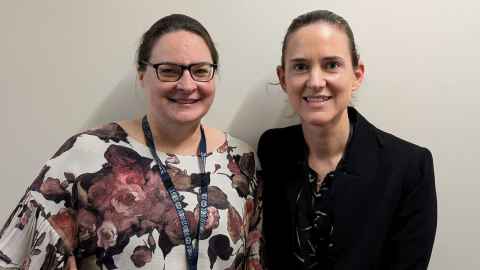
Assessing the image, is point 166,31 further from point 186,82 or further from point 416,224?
point 416,224

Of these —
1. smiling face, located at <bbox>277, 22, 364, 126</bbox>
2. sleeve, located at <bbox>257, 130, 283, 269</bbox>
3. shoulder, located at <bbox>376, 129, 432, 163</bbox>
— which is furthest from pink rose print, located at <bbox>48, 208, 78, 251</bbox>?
shoulder, located at <bbox>376, 129, 432, 163</bbox>

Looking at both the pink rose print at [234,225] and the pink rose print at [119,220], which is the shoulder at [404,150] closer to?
the pink rose print at [234,225]

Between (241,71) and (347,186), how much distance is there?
0.62 m

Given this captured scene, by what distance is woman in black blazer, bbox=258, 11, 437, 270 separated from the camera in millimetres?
1225

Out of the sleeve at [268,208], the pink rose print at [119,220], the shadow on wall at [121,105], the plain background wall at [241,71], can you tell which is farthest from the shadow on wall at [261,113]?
the pink rose print at [119,220]

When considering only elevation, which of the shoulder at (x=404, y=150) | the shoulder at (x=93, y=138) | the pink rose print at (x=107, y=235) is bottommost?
the pink rose print at (x=107, y=235)

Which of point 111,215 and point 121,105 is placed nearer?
point 111,215

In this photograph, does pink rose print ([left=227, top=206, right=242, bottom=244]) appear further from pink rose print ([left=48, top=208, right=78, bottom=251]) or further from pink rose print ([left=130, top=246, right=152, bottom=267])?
pink rose print ([left=48, top=208, right=78, bottom=251])

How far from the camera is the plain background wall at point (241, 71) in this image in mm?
1512

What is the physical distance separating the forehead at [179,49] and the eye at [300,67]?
27 cm

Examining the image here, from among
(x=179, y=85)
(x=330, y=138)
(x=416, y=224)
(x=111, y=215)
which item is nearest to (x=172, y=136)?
(x=179, y=85)

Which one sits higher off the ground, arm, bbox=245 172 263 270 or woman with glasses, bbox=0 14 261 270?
woman with glasses, bbox=0 14 261 270

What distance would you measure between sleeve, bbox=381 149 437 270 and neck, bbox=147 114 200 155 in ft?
2.23

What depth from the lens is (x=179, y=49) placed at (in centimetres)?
120
